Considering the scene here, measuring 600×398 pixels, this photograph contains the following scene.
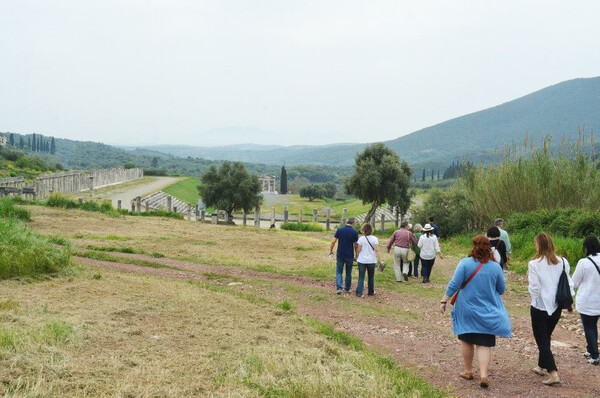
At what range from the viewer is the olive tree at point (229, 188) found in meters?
43.7

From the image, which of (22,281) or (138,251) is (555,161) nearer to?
(138,251)

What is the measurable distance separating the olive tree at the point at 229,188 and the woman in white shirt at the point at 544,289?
36991 millimetres

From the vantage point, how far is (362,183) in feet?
131

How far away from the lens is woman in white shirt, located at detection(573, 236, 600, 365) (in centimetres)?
749

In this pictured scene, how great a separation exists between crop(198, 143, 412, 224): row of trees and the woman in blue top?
32.9 meters

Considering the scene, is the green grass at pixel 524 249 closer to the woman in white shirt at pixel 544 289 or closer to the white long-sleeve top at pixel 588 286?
the white long-sleeve top at pixel 588 286

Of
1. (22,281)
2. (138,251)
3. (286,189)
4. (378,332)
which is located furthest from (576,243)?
(286,189)

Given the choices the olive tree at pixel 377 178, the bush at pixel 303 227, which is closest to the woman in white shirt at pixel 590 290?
the bush at pixel 303 227

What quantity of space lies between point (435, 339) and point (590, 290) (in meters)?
2.48

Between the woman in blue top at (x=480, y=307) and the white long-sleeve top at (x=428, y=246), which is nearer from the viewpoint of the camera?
the woman in blue top at (x=480, y=307)

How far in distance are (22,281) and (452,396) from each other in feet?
29.5

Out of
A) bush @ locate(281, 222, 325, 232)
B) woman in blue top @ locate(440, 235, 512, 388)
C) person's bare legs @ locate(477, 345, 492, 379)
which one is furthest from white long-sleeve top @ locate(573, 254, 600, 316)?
bush @ locate(281, 222, 325, 232)

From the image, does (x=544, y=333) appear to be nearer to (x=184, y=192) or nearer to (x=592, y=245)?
(x=592, y=245)

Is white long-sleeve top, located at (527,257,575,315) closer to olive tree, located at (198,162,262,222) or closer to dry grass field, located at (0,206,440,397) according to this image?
dry grass field, located at (0,206,440,397)
